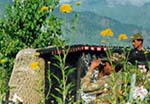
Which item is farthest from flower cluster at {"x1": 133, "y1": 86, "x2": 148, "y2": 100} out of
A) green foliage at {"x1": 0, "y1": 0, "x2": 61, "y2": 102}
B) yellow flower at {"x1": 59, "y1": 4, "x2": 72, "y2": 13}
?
green foliage at {"x1": 0, "y1": 0, "x2": 61, "y2": 102}

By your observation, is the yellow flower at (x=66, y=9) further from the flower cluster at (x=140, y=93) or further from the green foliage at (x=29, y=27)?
the green foliage at (x=29, y=27)

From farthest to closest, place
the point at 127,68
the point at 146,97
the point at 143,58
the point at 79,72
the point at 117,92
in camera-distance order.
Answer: the point at 79,72
the point at 143,58
the point at 127,68
the point at 117,92
the point at 146,97

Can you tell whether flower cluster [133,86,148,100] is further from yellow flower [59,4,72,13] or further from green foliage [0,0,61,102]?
green foliage [0,0,61,102]

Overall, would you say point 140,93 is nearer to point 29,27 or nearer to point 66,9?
point 66,9

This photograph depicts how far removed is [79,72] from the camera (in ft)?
46.8

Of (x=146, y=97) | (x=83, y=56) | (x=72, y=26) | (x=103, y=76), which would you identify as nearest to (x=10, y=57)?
(x=83, y=56)

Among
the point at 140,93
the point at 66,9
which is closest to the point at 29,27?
the point at 66,9

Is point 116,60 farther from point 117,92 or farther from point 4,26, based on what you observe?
point 4,26

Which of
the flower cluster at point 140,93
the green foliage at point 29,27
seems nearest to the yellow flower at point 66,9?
the flower cluster at point 140,93

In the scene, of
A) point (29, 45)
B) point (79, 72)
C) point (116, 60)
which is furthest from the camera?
point (29, 45)

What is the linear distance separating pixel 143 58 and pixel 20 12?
12179mm

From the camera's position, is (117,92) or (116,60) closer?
(117,92)

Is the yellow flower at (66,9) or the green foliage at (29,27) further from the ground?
the yellow flower at (66,9)

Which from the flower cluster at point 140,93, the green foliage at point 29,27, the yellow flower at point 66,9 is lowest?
the green foliage at point 29,27
